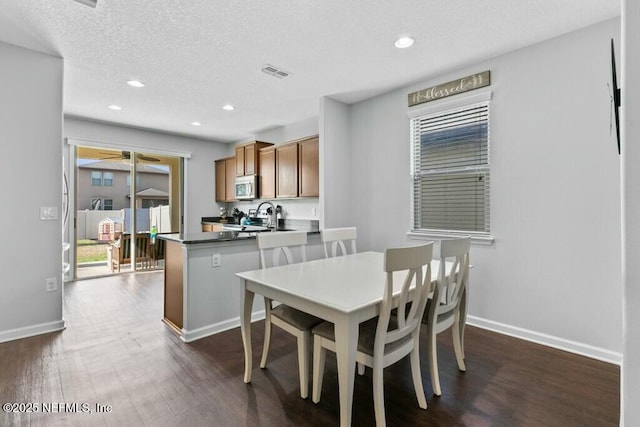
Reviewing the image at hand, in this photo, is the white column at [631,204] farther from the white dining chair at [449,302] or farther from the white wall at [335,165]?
the white wall at [335,165]

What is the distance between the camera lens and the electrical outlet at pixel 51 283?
2.84m

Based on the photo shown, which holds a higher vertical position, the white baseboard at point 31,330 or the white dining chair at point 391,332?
the white dining chair at point 391,332

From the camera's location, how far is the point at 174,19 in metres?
2.23

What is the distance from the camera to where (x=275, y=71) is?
310 centimetres

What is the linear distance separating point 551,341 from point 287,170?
369cm

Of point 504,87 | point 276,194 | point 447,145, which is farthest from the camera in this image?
point 276,194

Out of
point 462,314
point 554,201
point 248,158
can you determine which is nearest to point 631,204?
point 462,314

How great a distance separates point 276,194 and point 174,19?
9.55 feet

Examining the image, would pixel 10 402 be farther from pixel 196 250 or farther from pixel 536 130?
pixel 536 130

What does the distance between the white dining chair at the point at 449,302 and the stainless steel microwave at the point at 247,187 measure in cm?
377

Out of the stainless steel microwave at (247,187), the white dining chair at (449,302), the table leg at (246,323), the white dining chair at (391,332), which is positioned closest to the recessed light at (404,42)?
the white dining chair at (449,302)

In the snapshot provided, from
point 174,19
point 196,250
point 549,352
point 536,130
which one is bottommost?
→ point 549,352

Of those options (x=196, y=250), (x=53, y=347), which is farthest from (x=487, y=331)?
(x=53, y=347)

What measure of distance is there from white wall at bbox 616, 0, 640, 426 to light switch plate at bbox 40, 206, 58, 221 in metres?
3.92
